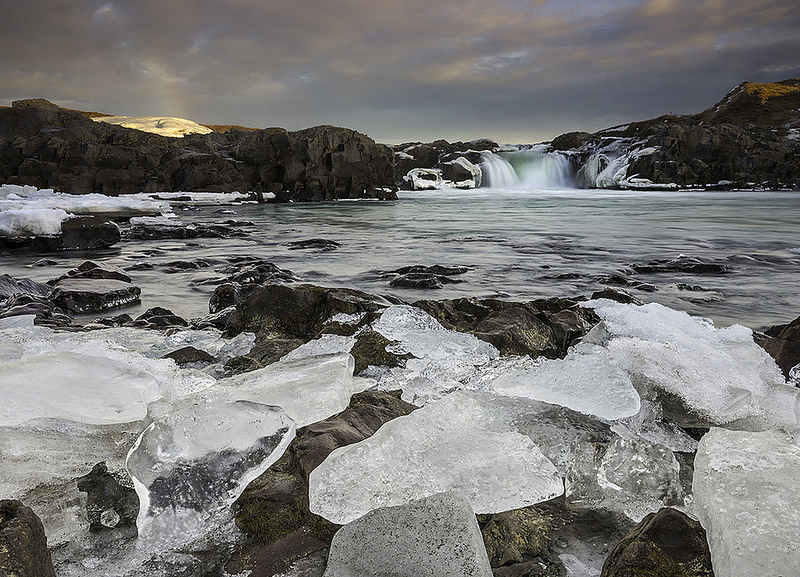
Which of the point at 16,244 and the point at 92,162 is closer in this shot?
the point at 16,244

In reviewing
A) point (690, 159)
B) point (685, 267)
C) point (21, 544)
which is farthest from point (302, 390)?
point (690, 159)

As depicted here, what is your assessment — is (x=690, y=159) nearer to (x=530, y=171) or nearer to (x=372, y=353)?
(x=530, y=171)

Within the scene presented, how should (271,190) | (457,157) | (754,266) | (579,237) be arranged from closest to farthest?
(754,266), (579,237), (271,190), (457,157)

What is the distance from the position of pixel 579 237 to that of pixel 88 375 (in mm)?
9453

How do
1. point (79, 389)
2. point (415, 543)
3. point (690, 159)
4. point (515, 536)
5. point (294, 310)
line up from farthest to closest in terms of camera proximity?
point (690, 159), point (294, 310), point (79, 389), point (515, 536), point (415, 543)

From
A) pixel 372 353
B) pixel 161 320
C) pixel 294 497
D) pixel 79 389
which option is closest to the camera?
pixel 294 497

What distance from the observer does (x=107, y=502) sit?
3.63 feet

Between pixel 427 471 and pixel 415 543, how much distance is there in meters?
0.21

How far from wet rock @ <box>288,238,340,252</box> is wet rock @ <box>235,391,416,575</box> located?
6.82 meters

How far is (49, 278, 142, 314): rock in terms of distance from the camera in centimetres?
376

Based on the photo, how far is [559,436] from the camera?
4.37 ft

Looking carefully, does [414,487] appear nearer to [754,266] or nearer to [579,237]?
[754,266]

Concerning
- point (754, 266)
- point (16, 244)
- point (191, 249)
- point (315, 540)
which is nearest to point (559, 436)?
point (315, 540)

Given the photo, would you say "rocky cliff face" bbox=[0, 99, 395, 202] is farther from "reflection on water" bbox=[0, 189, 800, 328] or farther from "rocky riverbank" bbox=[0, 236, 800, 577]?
"rocky riverbank" bbox=[0, 236, 800, 577]
